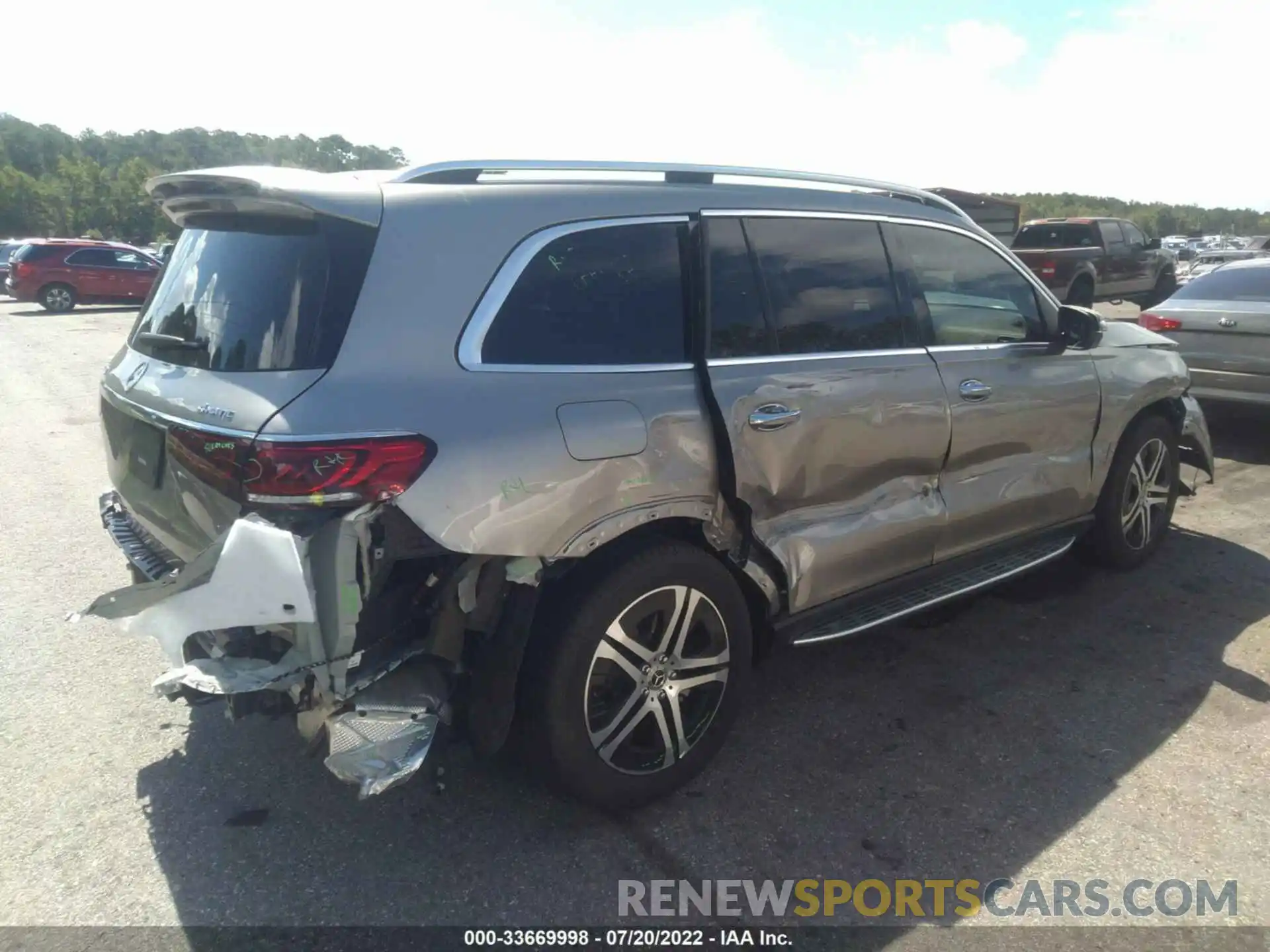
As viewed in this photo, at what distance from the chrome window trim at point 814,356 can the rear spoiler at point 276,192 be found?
1.13 meters

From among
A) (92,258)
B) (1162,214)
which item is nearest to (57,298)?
(92,258)

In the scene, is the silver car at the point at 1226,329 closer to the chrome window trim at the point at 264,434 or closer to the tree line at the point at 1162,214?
the chrome window trim at the point at 264,434

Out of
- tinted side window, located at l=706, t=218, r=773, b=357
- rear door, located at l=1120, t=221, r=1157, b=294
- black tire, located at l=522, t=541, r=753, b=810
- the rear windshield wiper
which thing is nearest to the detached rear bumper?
black tire, located at l=522, t=541, r=753, b=810

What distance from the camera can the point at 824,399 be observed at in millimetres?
3309

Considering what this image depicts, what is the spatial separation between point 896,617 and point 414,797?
1.89 m

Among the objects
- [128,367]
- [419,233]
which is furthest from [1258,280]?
[128,367]

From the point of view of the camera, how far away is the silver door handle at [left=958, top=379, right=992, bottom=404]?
12.6 ft

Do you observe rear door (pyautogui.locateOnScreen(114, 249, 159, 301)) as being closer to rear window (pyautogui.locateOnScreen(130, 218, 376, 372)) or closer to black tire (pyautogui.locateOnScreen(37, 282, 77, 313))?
black tire (pyautogui.locateOnScreen(37, 282, 77, 313))

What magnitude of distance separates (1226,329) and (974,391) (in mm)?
4921

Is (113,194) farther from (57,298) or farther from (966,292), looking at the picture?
(966,292)

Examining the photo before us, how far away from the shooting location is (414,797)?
306cm

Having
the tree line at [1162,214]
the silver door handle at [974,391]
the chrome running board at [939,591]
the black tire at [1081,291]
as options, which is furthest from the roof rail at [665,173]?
the tree line at [1162,214]

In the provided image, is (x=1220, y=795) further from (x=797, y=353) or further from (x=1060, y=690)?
(x=797, y=353)

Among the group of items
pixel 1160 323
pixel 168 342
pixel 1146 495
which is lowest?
pixel 1146 495
